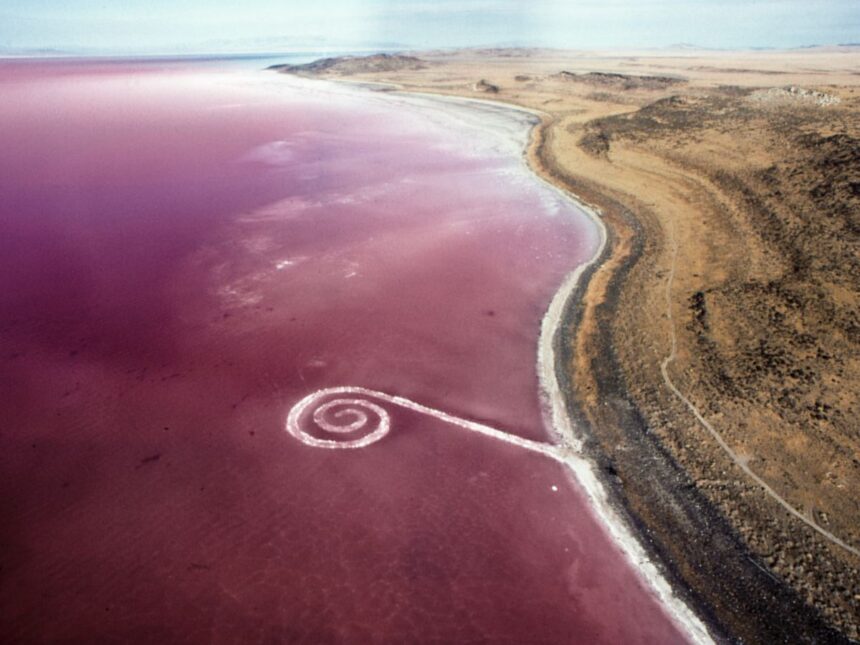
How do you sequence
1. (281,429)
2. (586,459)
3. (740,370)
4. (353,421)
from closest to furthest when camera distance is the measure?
(586,459) → (281,429) → (353,421) → (740,370)

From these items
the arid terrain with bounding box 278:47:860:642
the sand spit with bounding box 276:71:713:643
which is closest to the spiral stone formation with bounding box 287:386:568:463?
the sand spit with bounding box 276:71:713:643

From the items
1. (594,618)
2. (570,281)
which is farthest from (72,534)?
(570,281)

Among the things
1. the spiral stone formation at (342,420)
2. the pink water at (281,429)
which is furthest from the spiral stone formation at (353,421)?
the pink water at (281,429)

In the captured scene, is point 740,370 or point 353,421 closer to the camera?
point 353,421

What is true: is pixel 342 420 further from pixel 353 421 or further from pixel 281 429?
pixel 281 429

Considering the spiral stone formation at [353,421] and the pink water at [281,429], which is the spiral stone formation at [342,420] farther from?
the pink water at [281,429]

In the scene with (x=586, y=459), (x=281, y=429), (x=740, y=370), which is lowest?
(x=281, y=429)

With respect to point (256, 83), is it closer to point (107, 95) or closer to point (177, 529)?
point (107, 95)

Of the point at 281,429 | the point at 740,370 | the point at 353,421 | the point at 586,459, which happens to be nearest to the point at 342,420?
the point at 353,421
